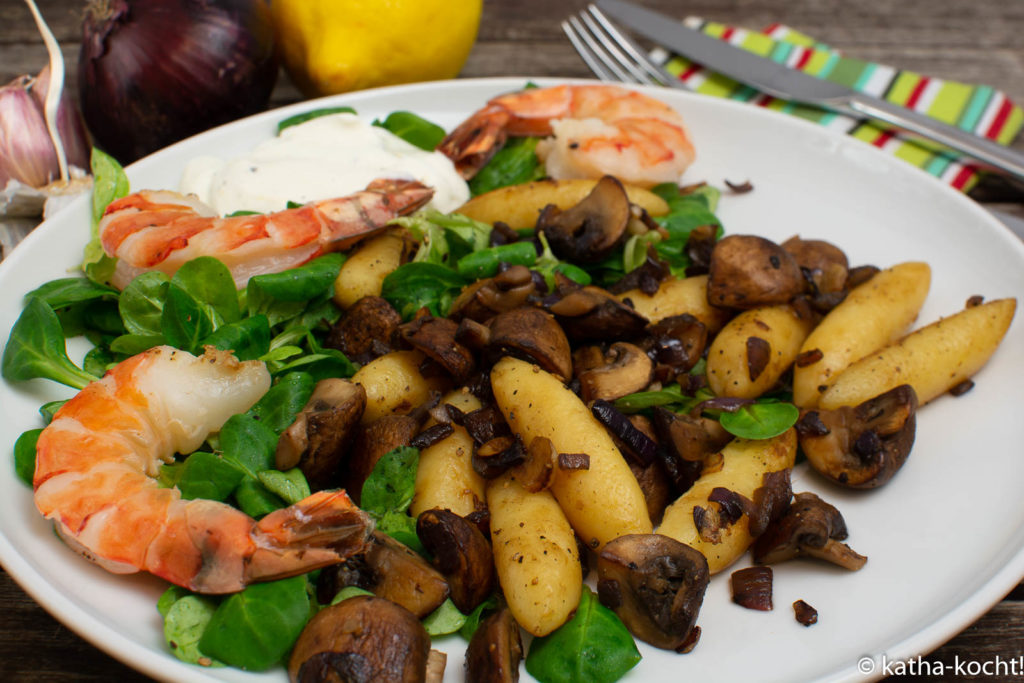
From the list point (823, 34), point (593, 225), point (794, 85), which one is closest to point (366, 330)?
point (593, 225)

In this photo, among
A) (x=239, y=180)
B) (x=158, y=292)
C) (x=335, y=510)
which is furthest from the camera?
(x=239, y=180)

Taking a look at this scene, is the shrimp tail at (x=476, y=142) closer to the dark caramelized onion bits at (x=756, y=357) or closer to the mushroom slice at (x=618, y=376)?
the mushroom slice at (x=618, y=376)

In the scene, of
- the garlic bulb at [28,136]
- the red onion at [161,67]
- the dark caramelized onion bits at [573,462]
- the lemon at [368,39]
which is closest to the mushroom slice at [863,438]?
the dark caramelized onion bits at [573,462]

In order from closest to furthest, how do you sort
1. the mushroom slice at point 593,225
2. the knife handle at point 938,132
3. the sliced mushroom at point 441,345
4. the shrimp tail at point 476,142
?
1. the sliced mushroom at point 441,345
2. the mushroom slice at point 593,225
3. the shrimp tail at point 476,142
4. the knife handle at point 938,132

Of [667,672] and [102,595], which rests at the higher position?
[667,672]

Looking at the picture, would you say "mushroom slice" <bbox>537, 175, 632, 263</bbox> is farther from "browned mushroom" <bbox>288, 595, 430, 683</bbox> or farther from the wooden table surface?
the wooden table surface

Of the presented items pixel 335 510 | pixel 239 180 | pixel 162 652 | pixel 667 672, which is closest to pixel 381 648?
pixel 335 510

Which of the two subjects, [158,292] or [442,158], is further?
[442,158]

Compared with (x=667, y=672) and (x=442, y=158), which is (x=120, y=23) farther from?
(x=667, y=672)
